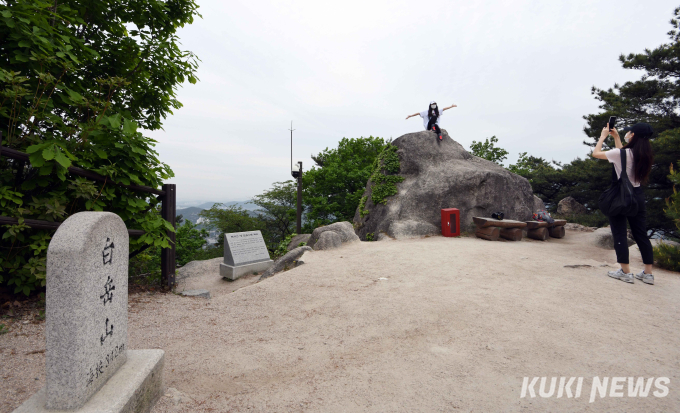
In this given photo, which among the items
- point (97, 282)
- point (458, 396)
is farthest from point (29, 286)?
point (458, 396)

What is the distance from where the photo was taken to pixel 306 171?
2180 centimetres

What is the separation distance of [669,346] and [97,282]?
496 cm

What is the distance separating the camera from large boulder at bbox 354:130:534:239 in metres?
10.6

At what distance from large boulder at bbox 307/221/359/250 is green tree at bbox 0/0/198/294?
419cm

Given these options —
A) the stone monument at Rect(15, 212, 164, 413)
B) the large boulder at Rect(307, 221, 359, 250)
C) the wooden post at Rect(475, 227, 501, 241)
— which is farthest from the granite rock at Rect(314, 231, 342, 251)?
the stone monument at Rect(15, 212, 164, 413)

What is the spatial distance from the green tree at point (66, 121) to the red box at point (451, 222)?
7.91 m

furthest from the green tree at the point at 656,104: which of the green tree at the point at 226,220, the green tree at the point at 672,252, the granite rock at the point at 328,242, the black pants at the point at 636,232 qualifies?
the green tree at the point at 226,220

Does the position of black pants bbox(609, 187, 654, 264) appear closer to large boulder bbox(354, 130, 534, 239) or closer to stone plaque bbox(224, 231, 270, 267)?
large boulder bbox(354, 130, 534, 239)

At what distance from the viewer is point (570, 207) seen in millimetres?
19438

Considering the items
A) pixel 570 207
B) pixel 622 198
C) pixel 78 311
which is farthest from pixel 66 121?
pixel 570 207

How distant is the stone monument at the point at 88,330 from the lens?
173cm

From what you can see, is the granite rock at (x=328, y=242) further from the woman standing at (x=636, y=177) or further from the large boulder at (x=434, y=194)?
the woman standing at (x=636, y=177)

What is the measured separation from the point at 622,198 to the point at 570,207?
58.4 ft

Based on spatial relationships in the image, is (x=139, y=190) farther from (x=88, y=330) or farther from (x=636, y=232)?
(x=636, y=232)
